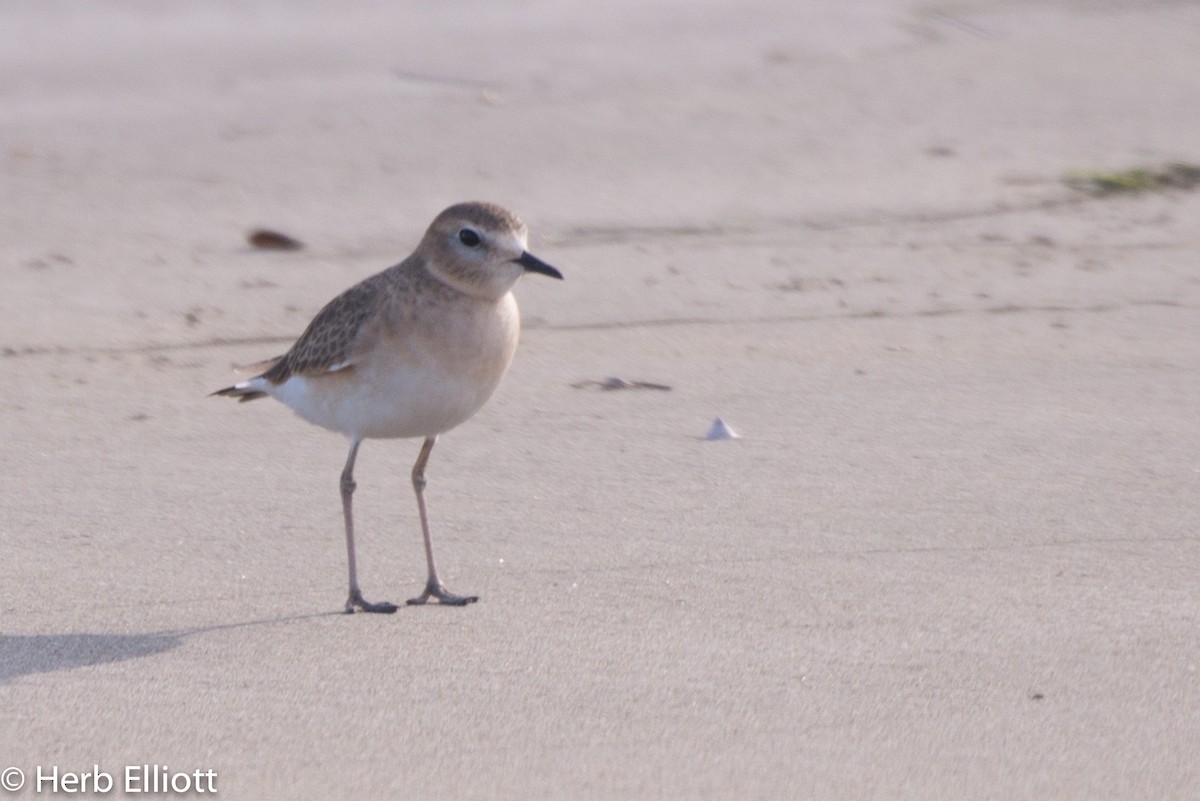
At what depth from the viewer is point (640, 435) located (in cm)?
631

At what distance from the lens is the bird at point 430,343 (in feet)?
16.2

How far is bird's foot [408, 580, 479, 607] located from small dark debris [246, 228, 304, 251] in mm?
4022

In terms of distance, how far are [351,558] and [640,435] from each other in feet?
5.29

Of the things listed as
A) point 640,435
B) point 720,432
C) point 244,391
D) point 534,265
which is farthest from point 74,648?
point 720,432

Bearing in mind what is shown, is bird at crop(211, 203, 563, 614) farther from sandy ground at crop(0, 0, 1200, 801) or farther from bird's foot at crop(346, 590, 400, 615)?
sandy ground at crop(0, 0, 1200, 801)

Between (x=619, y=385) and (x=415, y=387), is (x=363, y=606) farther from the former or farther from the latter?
(x=619, y=385)

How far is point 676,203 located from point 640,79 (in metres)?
2.44

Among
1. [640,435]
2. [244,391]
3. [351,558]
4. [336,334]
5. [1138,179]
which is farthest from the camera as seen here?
[1138,179]

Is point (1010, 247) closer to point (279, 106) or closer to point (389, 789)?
point (279, 106)

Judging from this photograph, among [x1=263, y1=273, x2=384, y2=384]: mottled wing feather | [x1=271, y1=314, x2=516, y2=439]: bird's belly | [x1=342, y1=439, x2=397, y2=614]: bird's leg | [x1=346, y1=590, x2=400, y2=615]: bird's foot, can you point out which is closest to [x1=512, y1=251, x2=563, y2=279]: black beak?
[x1=271, y1=314, x2=516, y2=439]: bird's belly

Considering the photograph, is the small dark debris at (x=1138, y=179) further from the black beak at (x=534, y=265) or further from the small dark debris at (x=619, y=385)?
the black beak at (x=534, y=265)

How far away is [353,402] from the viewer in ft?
16.6

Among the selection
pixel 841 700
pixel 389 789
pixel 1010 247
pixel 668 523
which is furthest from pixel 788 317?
pixel 389 789

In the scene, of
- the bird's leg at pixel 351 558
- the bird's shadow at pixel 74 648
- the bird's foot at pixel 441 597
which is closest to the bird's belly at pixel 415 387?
the bird's leg at pixel 351 558
